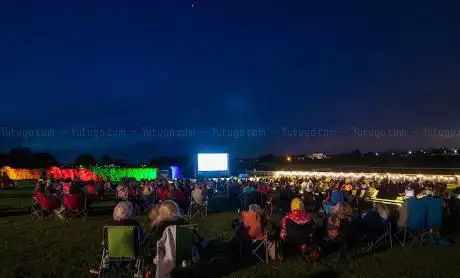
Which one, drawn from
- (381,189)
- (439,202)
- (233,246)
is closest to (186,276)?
(233,246)

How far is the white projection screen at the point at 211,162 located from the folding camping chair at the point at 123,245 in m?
30.5

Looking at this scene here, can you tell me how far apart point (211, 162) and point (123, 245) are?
3091cm

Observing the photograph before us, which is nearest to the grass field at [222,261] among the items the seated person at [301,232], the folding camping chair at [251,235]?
the seated person at [301,232]

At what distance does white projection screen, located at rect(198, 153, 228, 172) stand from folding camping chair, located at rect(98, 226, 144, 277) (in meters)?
30.5

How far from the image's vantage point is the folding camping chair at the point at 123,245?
600 cm

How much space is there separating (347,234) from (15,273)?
589cm

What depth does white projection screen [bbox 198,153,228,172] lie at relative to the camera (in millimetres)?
36656

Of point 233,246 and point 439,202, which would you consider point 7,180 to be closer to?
point 233,246

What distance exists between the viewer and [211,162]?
3694cm

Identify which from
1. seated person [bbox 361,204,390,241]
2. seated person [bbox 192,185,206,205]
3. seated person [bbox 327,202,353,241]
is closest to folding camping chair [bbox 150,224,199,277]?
seated person [bbox 327,202,353,241]

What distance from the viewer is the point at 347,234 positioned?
809cm

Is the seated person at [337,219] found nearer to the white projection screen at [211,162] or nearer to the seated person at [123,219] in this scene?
the seated person at [123,219]

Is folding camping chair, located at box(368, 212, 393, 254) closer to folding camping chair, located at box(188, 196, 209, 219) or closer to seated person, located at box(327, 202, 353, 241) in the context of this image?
seated person, located at box(327, 202, 353, 241)

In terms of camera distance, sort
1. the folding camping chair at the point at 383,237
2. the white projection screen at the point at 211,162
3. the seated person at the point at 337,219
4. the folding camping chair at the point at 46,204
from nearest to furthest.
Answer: the seated person at the point at 337,219 < the folding camping chair at the point at 383,237 < the folding camping chair at the point at 46,204 < the white projection screen at the point at 211,162
